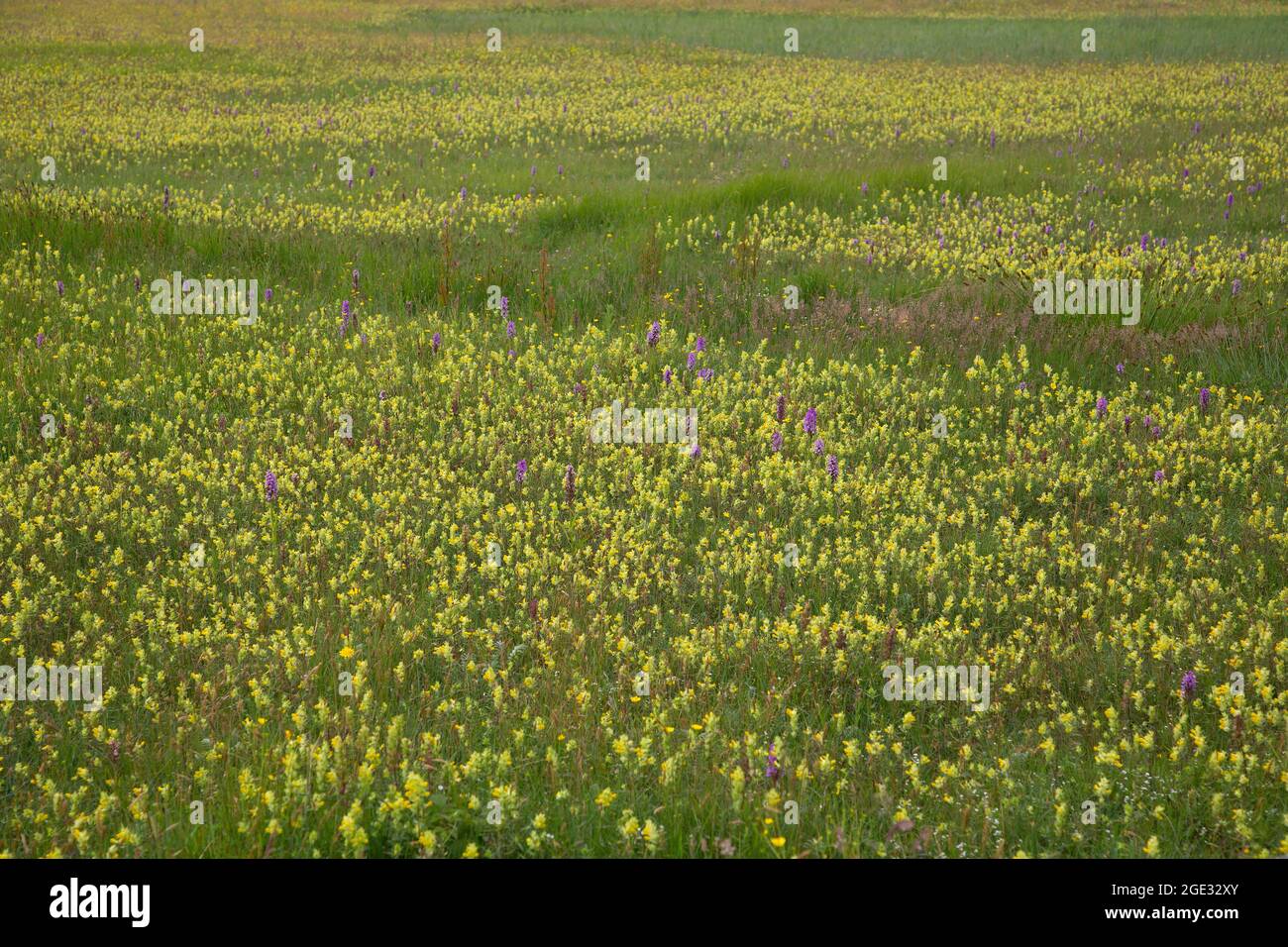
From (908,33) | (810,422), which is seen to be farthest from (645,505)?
(908,33)

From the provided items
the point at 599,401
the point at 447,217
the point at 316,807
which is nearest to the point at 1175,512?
the point at 599,401

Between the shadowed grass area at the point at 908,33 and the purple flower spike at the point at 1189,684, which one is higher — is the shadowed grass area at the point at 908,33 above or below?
above

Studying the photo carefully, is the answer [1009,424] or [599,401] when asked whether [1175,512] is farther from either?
[599,401]

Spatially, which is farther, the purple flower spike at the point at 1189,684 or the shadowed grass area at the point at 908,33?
the shadowed grass area at the point at 908,33

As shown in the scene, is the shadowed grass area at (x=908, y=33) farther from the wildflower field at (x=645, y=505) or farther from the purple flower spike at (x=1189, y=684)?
the purple flower spike at (x=1189, y=684)

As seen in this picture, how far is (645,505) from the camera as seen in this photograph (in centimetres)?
762

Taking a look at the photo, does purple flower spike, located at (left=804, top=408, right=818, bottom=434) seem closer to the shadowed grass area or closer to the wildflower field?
the wildflower field

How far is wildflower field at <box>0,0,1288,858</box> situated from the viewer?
4.71 m

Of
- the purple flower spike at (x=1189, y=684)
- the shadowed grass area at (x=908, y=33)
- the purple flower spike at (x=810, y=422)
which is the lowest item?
the purple flower spike at (x=1189, y=684)

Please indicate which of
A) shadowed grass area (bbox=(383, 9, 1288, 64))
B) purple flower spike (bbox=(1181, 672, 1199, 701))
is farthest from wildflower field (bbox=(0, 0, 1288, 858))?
shadowed grass area (bbox=(383, 9, 1288, 64))

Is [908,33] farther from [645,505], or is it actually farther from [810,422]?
[645,505]

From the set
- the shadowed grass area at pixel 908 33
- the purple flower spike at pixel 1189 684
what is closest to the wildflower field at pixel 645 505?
the purple flower spike at pixel 1189 684

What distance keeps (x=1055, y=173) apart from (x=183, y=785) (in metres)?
15.9

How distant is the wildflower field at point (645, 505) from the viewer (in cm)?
471
